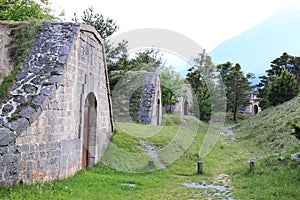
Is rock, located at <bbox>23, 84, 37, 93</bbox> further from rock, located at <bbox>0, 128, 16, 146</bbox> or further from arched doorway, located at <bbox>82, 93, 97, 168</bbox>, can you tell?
arched doorway, located at <bbox>82, 93, 97, 168</bbox>

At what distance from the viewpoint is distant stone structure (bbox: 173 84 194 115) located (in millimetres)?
28566

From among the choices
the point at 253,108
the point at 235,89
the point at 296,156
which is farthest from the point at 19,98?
the point at 253,108

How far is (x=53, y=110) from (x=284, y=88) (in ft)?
69.6

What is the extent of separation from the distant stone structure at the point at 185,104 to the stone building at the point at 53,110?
63.5ft

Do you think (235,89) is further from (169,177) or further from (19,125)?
(19,125)

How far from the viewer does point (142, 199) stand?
21.6 ft

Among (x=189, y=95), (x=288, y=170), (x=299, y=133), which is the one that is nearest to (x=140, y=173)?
(x=288, y=170)

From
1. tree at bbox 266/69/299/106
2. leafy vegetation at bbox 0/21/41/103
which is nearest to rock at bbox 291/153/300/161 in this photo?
leafy vegetation at bbox 0/21/41/103

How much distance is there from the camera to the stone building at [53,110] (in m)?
5.66

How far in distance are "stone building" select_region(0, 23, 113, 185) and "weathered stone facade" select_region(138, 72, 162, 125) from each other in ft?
26.5

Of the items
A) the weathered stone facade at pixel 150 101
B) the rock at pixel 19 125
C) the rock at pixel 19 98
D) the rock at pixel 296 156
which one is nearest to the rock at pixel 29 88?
the rock at pixel 19 98

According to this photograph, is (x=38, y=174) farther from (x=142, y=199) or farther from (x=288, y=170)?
(x=288, y=170)

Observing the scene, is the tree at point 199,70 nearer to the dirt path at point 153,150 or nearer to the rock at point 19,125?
the dirt path at point 153,150

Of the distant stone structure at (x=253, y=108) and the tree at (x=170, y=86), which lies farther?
the distant stone structure at (x=253, y=108)
